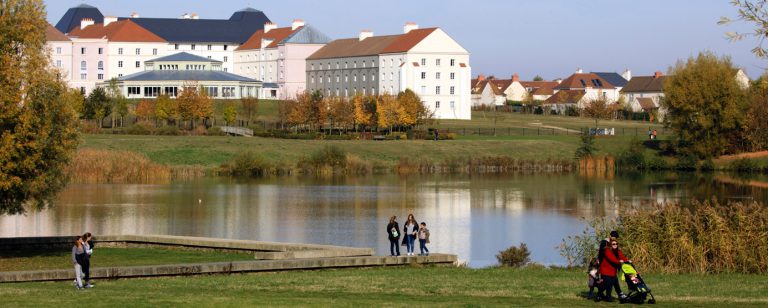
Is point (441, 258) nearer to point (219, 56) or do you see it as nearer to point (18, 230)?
point (18, 230)

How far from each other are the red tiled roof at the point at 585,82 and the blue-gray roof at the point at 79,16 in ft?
226

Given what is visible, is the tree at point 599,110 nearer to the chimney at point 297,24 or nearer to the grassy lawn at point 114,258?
the chimney at point 297,24

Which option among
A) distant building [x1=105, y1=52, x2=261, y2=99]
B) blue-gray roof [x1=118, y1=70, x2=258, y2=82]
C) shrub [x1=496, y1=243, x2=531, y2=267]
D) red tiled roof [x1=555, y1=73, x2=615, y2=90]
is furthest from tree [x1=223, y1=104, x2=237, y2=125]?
red tiled roof [x1=555, y1=73, x2=615, y2=90]

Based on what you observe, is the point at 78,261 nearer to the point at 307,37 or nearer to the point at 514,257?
the point at 514,257

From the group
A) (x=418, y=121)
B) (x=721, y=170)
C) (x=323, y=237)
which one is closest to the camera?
(x=323, y=237)

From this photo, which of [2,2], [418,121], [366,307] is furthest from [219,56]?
[366,307]

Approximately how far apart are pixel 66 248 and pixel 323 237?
1016 centimetres

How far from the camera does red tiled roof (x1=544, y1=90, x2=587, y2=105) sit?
178988 mm

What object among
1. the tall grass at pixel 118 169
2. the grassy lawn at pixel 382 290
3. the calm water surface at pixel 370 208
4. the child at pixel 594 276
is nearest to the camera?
the grassy lawn at pixel 382 290

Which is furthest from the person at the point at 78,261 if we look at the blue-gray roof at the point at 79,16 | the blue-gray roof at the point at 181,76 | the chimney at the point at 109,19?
the blue-gray roof at the point at 79,16

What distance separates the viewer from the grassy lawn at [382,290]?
22.1 m

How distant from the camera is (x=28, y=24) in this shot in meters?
32.4

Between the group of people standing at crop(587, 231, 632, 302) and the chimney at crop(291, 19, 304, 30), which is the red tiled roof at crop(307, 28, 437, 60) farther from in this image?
the group of people standing at crop(587, 231, 632, 302)

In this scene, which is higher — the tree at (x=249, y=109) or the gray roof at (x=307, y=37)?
the gray roof at (x=307, y=37)
